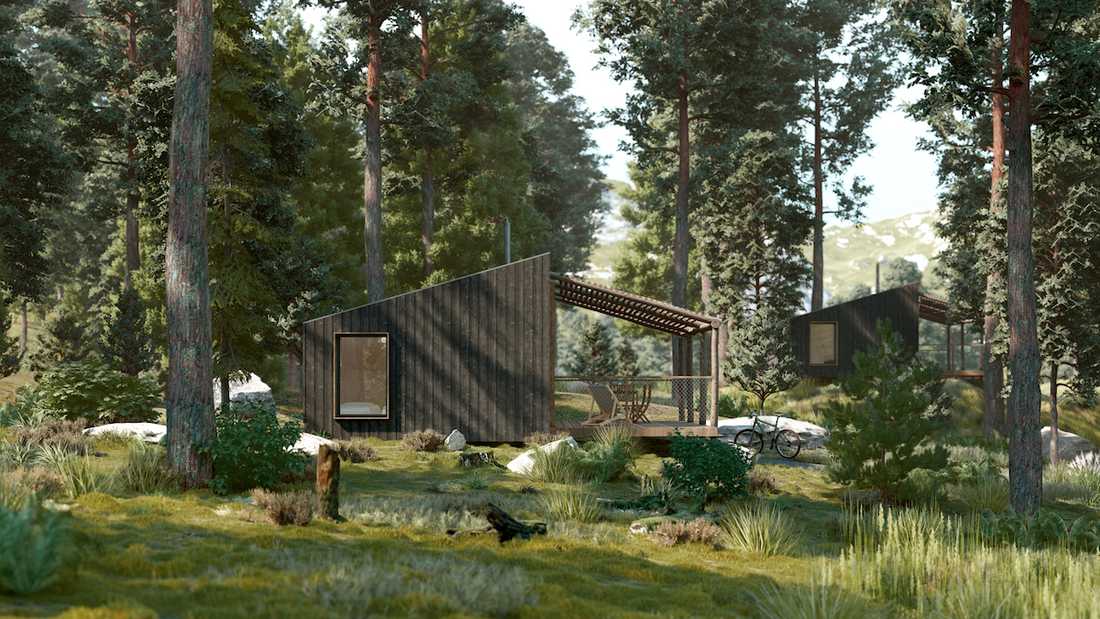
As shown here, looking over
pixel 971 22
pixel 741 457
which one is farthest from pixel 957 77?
pixel 741 457

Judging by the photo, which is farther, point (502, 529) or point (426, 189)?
point (426, 189)

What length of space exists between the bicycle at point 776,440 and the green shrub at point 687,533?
8.74 meters

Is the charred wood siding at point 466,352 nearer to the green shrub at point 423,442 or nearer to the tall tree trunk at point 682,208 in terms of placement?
the green shrub at point 423,442

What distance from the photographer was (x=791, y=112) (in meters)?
35.2

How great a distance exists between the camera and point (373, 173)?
25281mm

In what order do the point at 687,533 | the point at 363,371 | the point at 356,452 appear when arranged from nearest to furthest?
the point at 687,533 < the point at 356,452 < the point at 363,371

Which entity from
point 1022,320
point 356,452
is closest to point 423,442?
point 356,452

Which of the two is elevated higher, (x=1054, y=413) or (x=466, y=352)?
(x=466, y=352)

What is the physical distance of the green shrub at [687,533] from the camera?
34.4ft

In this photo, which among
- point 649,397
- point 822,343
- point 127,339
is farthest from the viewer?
point 822,343

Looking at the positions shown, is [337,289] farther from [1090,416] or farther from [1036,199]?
[1090,416]

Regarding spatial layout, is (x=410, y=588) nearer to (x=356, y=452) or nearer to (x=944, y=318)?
(x=356, y=452)

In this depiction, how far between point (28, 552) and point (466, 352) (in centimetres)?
1259

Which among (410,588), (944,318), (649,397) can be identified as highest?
(944,318)
